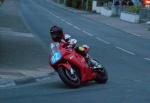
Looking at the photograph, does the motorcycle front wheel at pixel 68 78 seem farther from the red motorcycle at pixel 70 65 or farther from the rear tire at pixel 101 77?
the rear tire at pixel 101 77

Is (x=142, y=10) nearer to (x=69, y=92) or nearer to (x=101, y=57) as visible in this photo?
(x=101, y=57)

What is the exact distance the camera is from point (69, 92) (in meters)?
12.8

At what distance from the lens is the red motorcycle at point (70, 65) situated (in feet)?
43.8

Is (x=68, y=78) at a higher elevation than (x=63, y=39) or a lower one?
lower

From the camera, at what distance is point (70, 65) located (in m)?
13.5

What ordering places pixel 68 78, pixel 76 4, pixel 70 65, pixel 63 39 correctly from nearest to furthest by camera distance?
1. pixel 68 78
2. pixel 70 65
3. pixel 63 39
4. pixel 76 4

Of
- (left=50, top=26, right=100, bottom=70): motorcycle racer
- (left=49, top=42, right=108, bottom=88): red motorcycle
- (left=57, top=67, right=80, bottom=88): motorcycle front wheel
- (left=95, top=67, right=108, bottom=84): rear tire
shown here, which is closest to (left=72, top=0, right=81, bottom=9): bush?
(left=95, top=67, right=108, bottom=84): rear tire

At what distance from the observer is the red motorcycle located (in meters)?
13.3

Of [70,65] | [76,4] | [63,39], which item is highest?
[63,39]

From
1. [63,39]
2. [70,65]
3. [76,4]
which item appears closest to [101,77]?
[70,65]

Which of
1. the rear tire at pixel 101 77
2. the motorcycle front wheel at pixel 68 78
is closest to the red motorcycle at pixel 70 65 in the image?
the motorcycle front wheel at pixel 68 78

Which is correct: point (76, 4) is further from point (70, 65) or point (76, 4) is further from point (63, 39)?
point (70, 65)

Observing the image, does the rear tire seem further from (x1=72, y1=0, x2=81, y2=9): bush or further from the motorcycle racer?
(x1=72, y1=0, x2=81, y2=9): bush

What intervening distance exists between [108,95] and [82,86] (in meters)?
1.58
